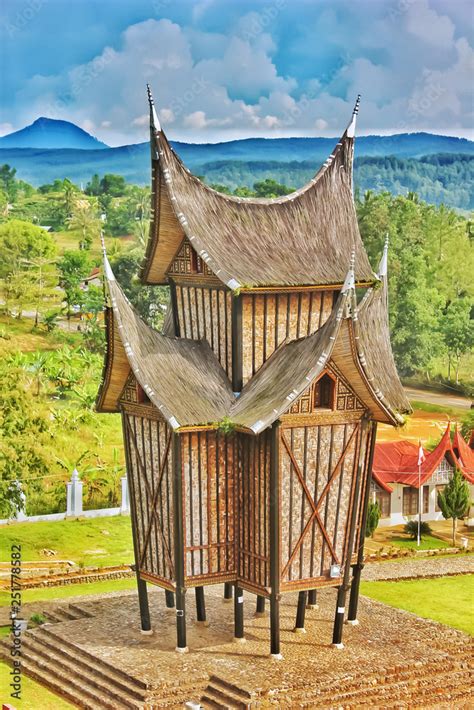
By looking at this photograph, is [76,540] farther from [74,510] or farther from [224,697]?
[224,697]

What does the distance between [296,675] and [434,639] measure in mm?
2137

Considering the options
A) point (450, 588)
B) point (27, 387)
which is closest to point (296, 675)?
Result: point (450, 588)

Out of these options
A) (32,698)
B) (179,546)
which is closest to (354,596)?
(179,546)

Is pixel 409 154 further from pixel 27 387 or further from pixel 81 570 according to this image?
pixel 81 570

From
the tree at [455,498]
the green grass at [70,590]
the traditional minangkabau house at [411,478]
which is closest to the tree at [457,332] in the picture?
the traditional minangkabau house at [411,478]

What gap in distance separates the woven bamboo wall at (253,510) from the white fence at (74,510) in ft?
26.6

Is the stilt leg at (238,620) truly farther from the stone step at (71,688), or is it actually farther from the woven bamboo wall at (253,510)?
the stone step at (71,688)

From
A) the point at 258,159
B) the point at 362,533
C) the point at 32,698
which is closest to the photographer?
the point at 32,698

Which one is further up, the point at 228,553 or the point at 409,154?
the point at 409,154

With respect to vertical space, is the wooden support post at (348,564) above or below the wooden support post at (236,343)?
below

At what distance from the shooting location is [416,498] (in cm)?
2586

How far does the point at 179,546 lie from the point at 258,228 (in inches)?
152

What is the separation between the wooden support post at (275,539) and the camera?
1528 centimetres

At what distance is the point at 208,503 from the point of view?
51.6 ft
